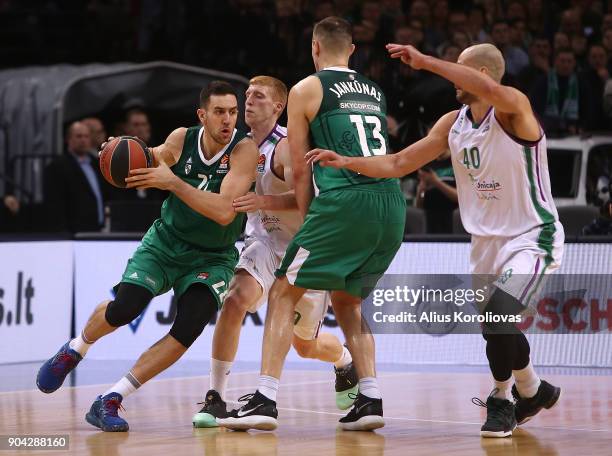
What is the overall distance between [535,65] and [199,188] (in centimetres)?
694

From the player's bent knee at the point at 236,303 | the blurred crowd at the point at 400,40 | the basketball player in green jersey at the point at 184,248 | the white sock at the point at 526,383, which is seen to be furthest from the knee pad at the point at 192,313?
the blurred crowd at the point at 400,40

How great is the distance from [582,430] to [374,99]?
222 cm

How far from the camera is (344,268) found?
6.86 meters

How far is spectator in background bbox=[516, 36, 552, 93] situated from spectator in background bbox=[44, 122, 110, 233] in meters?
4.52

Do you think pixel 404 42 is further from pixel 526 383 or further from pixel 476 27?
pixel 526 383

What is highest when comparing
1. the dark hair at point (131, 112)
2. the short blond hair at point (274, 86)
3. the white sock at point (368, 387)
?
the dark hair at point (131, 112)

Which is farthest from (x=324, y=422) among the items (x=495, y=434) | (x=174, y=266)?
(x=174, y=266)

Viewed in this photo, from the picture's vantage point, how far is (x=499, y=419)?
679cm

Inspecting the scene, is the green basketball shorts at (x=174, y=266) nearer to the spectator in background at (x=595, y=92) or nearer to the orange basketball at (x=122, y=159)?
the orange basketball at (x=122, y=159)

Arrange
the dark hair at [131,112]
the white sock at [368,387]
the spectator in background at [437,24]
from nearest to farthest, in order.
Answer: the white sock at [368,387], the dark hair at [131,112], the spectator in background at [437,24]

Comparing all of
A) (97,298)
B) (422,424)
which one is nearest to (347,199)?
(422,424)

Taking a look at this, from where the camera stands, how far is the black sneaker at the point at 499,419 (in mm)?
6770

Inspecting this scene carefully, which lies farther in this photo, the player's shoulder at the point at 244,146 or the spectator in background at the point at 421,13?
the spectator in background at the point at 421,13

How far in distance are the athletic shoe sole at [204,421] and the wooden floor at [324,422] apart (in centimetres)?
5
